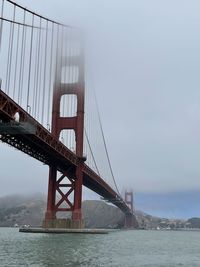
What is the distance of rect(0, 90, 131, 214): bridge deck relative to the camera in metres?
32.3

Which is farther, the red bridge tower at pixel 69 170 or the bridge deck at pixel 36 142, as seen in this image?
the red bridge tower at pixel 69 170

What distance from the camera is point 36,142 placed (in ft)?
139

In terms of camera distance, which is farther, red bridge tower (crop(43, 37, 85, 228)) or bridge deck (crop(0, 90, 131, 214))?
red bridge tower (crop(43, 37, 85, 228))

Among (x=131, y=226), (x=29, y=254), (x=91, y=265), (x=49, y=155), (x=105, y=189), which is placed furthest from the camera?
(x=131, y=226)

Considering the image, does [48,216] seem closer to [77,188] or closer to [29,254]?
[77,188]

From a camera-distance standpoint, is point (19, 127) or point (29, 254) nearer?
point (29, 254)

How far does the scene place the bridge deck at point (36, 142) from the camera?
3234 cm

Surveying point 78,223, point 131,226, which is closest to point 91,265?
point 78,223

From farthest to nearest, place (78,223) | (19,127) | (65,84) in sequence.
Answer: (65,84) < (78,223) < (19,127)

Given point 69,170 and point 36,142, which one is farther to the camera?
point 69,170

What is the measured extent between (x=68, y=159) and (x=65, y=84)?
1089 cm

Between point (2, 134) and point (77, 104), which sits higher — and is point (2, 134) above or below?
below

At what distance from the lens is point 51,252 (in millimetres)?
25266

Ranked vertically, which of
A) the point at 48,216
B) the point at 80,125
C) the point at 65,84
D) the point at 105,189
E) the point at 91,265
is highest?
the point at 65,84
